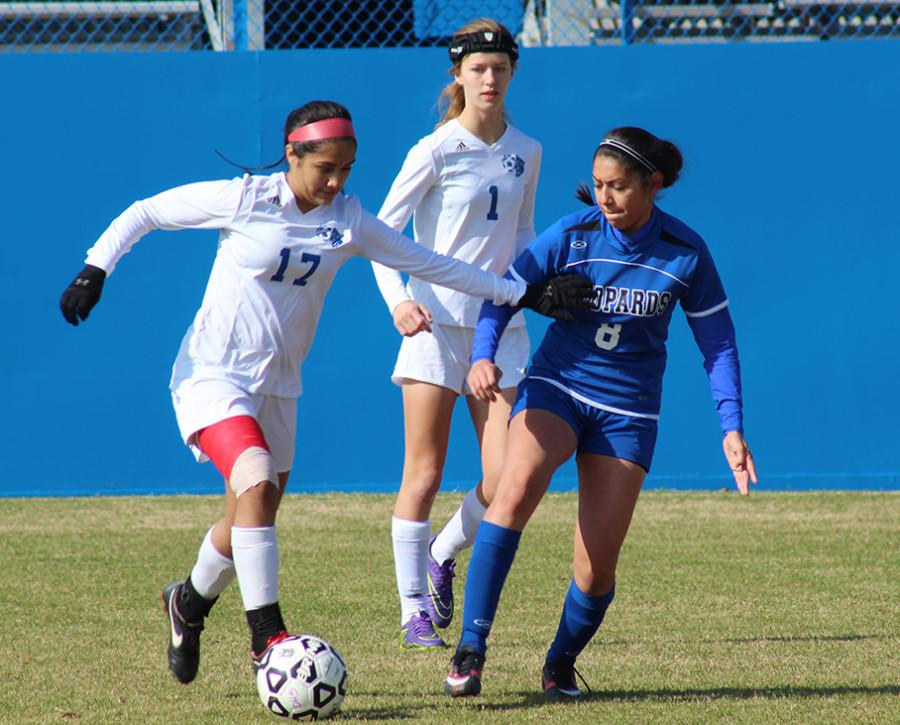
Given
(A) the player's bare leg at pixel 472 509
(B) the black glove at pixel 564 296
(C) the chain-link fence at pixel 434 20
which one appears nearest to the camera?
(B) the black glove at pixel 564 296

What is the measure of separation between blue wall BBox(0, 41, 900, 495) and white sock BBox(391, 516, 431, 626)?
3956mm

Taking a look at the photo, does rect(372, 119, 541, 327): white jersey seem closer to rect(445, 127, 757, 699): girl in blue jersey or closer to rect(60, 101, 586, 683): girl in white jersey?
rect(60, 101, 586, 683): girl in white jersey

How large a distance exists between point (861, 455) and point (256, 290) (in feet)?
19.9

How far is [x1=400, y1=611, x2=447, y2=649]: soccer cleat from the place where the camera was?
543cm

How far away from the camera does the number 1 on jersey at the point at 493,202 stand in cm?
571

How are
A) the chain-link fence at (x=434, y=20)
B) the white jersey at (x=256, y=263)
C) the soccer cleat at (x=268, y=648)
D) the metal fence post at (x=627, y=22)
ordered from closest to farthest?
the soccer cleat at (x=268, y=648)
the white jersey at (x=256, y=263)
the metal fence post at (x=627, y=22)
the chain-link fence at (x=434, y=20)

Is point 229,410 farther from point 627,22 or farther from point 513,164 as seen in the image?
point 627,22

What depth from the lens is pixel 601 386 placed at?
466 centimetres

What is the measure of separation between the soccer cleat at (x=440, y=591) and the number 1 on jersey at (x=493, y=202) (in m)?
1.35

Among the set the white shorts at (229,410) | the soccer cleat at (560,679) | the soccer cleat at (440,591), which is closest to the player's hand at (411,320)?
the white shorts at (229,410)

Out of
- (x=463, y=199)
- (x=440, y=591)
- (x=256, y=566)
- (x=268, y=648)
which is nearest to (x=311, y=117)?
(x=463, y=199)

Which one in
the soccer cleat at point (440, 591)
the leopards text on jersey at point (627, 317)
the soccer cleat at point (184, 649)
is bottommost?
the soccer cleat at point (184, 649)

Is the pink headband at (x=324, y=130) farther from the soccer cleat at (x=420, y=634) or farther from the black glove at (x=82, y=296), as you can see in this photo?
the soccer cleat at (x=420, y=634)

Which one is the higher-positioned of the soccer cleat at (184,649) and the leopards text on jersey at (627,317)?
the leopards text on jersey at (627,317)
